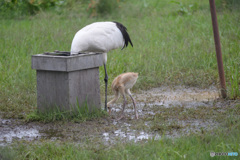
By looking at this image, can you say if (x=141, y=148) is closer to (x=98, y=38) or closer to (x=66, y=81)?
(x=66, y=81)

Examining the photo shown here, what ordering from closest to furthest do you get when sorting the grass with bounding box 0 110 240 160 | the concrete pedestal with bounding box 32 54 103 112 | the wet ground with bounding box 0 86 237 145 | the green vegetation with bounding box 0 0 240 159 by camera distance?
the grass with bounding box 0 110 240 160 → the green vegetation with bounding box 0 0 240 159 → the wet ground with bounding box 0 86 237 145 → the concrete pedestal with bounding box 32 54 103 112

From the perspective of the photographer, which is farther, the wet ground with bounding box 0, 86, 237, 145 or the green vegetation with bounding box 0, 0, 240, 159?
the wet ground with bounding box 0, 86, 237, 145

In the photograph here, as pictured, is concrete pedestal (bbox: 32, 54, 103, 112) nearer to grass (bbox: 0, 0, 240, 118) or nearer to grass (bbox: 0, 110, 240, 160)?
grass (bbox: 0, 0, 240, 118)

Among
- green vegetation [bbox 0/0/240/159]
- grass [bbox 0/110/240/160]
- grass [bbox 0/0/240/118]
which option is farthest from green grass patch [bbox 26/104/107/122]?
grass [bbox 0/110/240/160]

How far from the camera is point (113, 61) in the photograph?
24.4ft

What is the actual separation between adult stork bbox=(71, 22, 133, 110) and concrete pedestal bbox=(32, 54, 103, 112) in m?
0.42

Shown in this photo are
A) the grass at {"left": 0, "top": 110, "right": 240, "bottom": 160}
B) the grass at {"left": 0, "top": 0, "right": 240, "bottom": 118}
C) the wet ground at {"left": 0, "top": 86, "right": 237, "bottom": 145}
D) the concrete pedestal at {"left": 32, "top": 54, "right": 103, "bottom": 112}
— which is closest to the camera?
the grass at {"left": 0, "top": 110, "right": 240, "bottom": 160}

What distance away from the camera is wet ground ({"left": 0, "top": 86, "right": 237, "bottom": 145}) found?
14.5 feet

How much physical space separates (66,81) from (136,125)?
1.01 meters

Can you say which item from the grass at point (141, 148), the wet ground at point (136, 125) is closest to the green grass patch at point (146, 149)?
the grass at point (141, 148)

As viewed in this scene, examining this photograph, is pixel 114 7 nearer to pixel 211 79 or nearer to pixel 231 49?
pixel 231 49

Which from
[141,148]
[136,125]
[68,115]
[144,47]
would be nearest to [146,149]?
[141,148]

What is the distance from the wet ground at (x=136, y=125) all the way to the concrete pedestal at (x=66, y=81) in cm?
28

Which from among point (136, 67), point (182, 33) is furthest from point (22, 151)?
point (182, 33)
